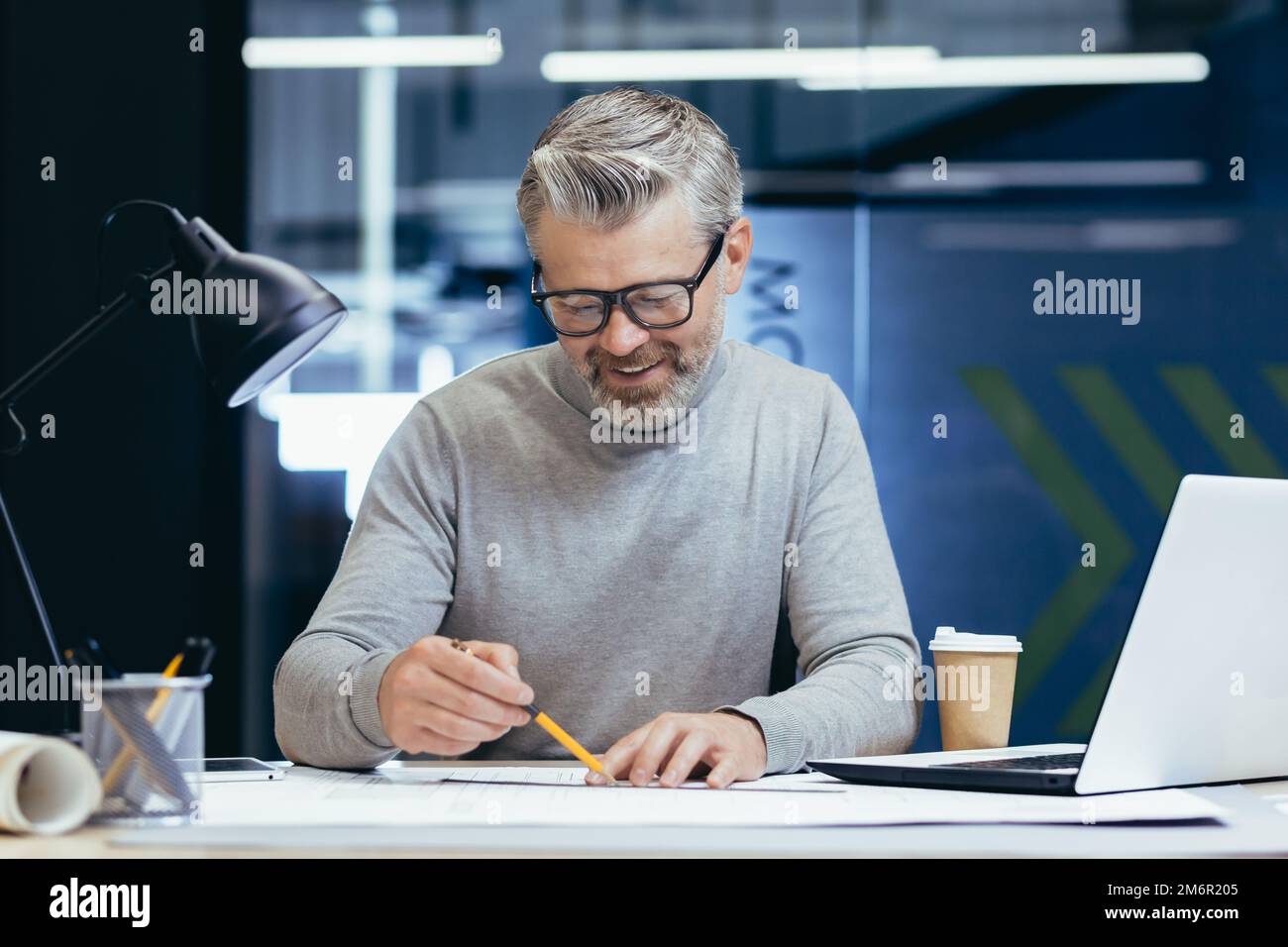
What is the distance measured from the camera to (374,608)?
1.40 metres

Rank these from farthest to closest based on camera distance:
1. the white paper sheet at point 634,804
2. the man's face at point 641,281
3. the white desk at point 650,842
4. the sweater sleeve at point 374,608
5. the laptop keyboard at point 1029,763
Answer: the man's face at point 641,281 → the sweater sleeve at point 374,608 → the laptop keyboard at point 1029,763 → the white paper sheet at point 634,804 → the white desk at point 650,842

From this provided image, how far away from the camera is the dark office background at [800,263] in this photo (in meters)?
3.12

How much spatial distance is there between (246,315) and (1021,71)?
2.48 m

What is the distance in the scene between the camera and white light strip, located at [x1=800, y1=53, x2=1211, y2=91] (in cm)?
318

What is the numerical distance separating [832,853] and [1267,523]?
43cm

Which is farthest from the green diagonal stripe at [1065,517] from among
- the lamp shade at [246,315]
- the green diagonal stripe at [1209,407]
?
the lamp shade at [246,315]

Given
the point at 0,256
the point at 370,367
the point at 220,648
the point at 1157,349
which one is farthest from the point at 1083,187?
the point at 0,256

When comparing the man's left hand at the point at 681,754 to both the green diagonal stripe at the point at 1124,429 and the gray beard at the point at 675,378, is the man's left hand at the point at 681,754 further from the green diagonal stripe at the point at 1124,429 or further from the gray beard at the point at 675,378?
the green diagonal stripe at the point at 1124,429

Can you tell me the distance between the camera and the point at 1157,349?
3.17 metres

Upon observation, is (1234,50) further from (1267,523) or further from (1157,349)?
(1267,523)

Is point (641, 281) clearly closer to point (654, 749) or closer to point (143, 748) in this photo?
point (654, 749)

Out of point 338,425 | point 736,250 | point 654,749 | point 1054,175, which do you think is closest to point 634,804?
point 654,749

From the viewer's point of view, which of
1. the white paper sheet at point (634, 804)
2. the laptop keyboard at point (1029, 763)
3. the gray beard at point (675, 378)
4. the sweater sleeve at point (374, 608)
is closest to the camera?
the white paper sheet at point (634, 804)

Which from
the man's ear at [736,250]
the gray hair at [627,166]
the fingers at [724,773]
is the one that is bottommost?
the fingers at [724,773]
